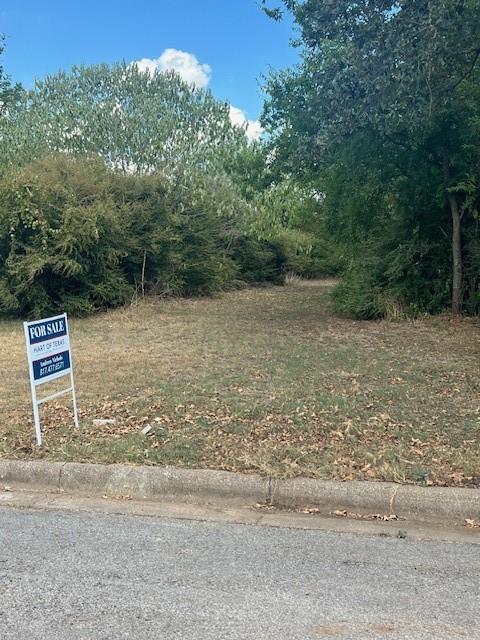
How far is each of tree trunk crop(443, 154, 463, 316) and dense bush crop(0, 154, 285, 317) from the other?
7.94 meters

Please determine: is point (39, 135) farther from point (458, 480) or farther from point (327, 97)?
point (458, 480)

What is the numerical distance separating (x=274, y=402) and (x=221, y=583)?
10.4 ft

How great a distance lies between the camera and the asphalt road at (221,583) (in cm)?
273

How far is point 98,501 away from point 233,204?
1544cm

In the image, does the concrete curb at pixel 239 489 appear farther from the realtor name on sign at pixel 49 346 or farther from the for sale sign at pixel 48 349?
the realtor name on sign at pixel 49 346

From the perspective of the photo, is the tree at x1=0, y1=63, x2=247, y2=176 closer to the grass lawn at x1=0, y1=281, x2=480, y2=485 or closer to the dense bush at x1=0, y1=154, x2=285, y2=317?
the dense bush at x1=0, y1=154, x2=285, y2=317

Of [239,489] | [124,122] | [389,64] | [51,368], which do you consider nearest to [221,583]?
[239,489]

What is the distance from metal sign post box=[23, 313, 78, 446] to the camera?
197 inches

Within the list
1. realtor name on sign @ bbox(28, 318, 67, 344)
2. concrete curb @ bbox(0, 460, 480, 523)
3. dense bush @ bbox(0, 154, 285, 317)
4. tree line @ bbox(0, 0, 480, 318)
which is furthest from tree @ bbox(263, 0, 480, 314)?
dense bush @ bbox(0, 154, 285, 317)

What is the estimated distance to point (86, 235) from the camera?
13.9 metres

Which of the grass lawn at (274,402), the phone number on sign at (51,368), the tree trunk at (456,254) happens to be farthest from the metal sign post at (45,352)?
the tree trunk at (456,254)

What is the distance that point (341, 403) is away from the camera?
612 centimetres

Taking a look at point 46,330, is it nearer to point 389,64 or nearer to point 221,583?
point 221,583

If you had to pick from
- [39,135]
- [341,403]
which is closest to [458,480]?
[341,403]
